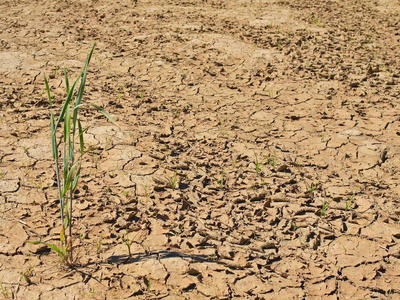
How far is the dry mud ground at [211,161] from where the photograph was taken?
2.05 meters

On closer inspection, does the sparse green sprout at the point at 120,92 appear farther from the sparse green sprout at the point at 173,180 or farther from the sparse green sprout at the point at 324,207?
the sparse green sprout at the point at 324,207

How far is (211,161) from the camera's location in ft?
9.69

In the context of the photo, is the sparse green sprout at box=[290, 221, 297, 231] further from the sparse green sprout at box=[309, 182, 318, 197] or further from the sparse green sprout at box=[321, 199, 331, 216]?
the sparse green sprout at box=[309, 182, 318, 197]

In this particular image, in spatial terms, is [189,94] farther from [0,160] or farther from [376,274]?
[376,274]

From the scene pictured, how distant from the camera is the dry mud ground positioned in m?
2.05

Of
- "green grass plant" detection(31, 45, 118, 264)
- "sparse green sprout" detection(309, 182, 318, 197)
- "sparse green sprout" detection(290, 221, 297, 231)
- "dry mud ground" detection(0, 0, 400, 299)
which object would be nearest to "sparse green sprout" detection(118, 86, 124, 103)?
"dry mud ground" detection(0, 0, 400, 299)

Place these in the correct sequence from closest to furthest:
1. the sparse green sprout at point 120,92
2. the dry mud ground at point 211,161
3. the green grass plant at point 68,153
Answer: the green grass plant at point 68,153 → the dry mud ground at point 211,161 → the sparse green sprout at point 120,92

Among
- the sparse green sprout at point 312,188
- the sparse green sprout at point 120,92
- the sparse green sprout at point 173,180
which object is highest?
the sparse green sprout at point 120,92

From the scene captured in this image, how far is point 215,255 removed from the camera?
2162 mm

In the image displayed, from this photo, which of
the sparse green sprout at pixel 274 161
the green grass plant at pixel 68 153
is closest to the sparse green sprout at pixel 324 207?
the sparse green sprout at pixel 274 161

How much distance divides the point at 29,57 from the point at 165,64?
4.48 feet

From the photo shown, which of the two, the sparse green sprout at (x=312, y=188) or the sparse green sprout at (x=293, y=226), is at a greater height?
the sparse green sprout at (x=312, y=188)

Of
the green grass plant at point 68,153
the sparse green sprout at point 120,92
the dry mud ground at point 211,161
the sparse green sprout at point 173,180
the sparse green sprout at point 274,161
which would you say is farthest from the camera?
the sparse green sprout at point 120,92

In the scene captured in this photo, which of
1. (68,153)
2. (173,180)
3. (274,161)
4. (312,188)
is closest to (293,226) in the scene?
(312,188)
